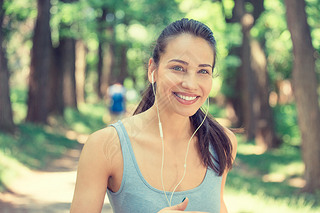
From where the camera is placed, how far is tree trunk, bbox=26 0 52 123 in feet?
54.2

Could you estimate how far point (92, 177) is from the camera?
83.3 inches

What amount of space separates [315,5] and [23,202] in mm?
7619

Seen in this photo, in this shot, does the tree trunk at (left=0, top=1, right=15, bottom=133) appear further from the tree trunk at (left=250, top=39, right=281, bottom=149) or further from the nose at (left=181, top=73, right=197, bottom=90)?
the nose at (left=181, top=73, right=197, bottom=90)

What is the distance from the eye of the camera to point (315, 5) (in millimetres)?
11125

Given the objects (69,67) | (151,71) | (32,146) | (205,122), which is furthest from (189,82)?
(69,67)

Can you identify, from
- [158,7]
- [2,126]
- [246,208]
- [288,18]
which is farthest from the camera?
[158,7]

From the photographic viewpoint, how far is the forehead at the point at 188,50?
230cm

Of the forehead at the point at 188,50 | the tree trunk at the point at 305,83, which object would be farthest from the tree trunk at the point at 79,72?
the forehead at the point at 188,50

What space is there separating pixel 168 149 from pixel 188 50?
0.51m

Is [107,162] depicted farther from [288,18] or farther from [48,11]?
[48,11]

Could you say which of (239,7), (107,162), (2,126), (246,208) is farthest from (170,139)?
(239,7)

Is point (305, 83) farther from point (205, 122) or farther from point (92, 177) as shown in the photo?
point (92, 177)

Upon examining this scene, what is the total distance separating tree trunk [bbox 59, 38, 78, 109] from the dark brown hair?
18.1 metres

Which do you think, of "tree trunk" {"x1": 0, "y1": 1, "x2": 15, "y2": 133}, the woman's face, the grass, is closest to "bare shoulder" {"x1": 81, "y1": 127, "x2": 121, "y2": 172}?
the woman's face
